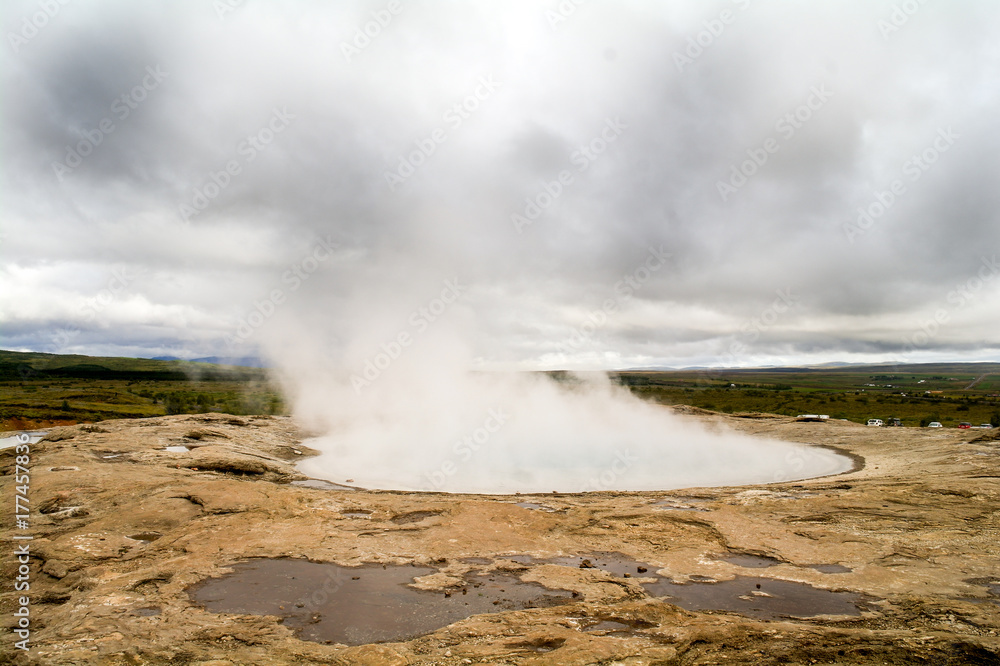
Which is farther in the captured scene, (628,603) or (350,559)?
(350,559)

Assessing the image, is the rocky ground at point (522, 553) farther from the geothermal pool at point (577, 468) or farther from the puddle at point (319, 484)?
the geothermal pool at point (577, 468)

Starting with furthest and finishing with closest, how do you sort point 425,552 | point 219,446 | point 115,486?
1. point 219,446
2. point 115,486
3. point 425,552

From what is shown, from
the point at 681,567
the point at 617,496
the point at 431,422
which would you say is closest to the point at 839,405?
the point at 431,422

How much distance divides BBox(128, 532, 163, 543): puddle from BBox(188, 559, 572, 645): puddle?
11.6 feet

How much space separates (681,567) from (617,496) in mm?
7256

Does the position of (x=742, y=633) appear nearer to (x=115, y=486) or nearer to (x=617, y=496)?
(x=617, y=496)

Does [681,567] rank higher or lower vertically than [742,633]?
lower

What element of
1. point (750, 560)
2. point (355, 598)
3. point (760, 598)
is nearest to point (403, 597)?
point (355, 598)

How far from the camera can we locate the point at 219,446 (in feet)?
82.1

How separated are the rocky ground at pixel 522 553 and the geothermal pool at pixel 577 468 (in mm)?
2564

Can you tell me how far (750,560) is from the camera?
10.6m

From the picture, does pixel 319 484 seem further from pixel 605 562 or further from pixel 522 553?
pixel 605 562

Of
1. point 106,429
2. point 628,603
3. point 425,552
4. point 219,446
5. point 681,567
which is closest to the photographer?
point 628,603

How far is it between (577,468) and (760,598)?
15.7m
